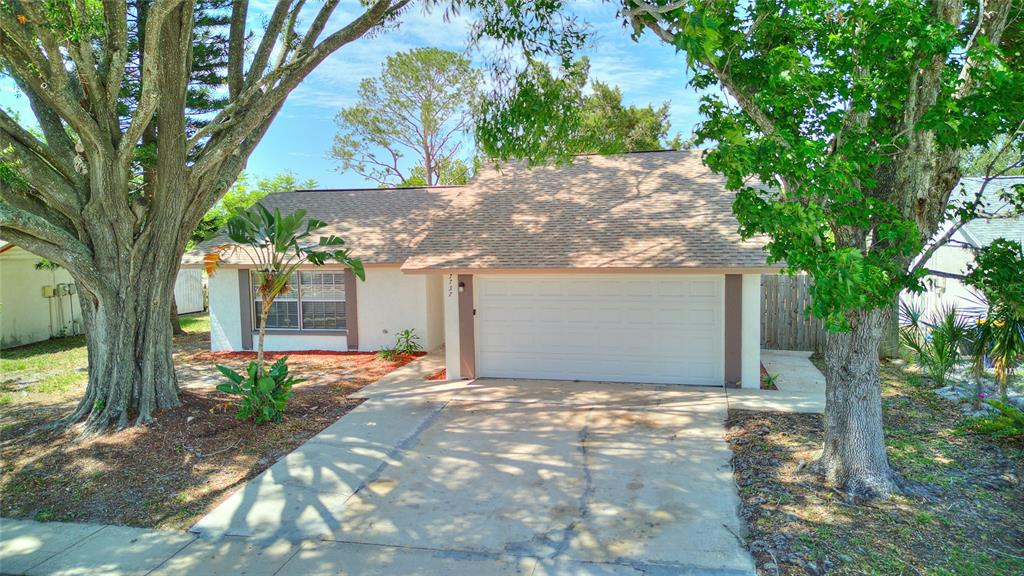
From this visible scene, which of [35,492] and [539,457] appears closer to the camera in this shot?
[35,492]

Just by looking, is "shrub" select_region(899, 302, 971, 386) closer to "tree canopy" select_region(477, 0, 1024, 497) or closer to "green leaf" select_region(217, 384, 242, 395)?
"tree canopy" select_region(477, 0, 1024, 497)

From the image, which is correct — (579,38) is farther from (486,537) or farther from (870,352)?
(486,537)

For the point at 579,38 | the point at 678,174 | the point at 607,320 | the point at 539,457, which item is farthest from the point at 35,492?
the point at 678,174

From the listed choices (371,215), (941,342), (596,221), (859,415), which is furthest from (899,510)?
(371,215)

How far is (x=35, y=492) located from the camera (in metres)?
6.16

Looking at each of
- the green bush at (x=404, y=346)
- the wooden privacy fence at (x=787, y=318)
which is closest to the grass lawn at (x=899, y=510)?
the wooden privacy fence at (x=787, y=318)

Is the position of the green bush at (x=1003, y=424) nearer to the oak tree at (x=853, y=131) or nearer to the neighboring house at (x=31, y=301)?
the oak tree at (x=853, y=131)

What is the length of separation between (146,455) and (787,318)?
1172 centimetres

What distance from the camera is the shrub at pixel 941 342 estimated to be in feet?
27.8

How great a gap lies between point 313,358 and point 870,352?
35.9 ft

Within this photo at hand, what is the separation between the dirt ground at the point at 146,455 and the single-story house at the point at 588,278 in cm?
275

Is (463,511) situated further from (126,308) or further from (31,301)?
(31,301)

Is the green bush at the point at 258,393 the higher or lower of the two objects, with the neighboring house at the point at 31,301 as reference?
lower

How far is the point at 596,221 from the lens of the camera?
36.4 ft
